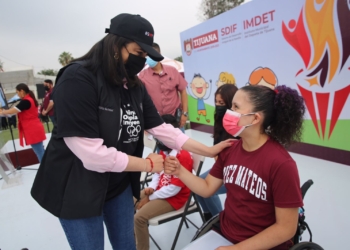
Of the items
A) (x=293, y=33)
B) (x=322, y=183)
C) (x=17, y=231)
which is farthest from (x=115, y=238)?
(x=293, y=33)

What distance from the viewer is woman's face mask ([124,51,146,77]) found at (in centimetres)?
108

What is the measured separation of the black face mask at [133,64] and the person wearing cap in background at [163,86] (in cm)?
171

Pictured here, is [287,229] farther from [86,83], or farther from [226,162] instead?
[86,83]

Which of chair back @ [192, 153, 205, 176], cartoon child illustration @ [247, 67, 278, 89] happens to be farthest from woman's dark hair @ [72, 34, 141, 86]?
cartoon child illustration @ [247, 67, 278, 89]

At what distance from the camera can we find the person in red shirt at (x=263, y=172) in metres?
1.02

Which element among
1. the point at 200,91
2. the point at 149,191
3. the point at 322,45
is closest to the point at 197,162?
the point at 149,191

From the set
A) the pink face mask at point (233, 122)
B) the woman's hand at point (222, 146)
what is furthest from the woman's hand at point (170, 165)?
the pink face mask at point (233, 122)

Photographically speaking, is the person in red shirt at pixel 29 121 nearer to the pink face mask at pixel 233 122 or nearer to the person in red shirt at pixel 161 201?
the person in red shirt at pixel 161 201

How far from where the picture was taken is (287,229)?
1.02 metres

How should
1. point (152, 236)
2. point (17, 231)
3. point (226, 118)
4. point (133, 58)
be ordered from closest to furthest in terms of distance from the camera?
point (133, 58) < point (226, 118) < point (152, 236) < point (17, 231)

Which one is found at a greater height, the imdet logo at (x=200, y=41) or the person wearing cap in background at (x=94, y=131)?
the imdet logo at (x=200, y=41)

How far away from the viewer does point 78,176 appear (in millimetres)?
1022

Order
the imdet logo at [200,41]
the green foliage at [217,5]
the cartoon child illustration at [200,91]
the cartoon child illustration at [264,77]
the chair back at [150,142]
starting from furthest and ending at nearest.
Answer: the green foliage at [217,5] → the cartoon child illustration at [200,91] → the imdet logo at [200,41] → the cartoon child illustration at [264,77] → the chair back at [150,142]

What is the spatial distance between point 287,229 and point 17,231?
2.70 m
